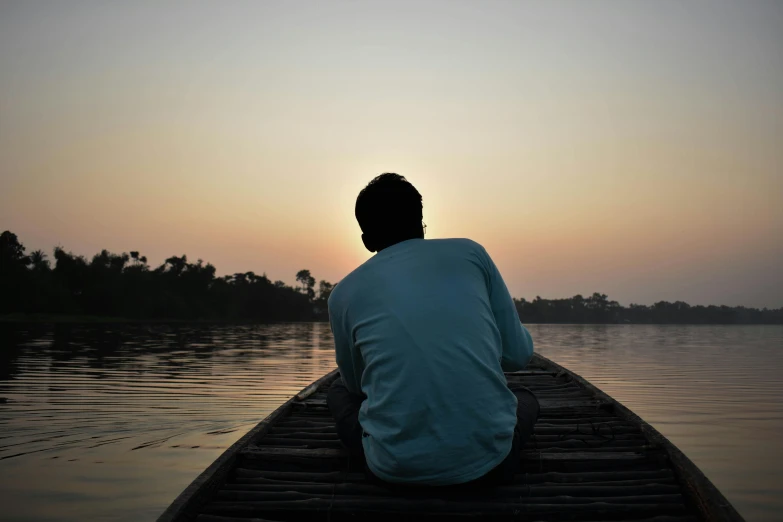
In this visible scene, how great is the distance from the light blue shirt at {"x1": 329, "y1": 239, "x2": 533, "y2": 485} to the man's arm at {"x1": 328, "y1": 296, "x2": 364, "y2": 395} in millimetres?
98

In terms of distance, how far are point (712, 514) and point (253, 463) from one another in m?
2.47

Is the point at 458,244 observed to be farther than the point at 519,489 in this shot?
No

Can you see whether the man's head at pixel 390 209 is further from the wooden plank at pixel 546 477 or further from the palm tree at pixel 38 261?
the palm tree at pixel 38 261

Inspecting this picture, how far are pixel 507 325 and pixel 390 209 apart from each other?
0.75 metres

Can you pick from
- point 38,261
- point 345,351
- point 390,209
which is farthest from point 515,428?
point 38,261

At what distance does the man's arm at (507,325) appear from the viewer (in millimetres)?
2688

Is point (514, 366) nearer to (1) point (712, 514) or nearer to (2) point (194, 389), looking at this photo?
(1) point (712, 514)

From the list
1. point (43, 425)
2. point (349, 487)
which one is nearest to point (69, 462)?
point (43, 425)

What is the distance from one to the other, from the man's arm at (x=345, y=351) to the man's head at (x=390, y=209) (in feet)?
1.33

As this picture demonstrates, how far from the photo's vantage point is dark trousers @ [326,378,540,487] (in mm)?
2768

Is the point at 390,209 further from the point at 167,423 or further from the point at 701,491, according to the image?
the point at 167,423

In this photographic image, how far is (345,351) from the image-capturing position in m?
2.81

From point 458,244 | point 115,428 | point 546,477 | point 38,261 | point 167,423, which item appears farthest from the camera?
point 38,261

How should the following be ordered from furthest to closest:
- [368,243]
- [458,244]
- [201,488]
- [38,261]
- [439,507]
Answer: [38,261], [201,488], [368,243], [439,507], [458,244]
